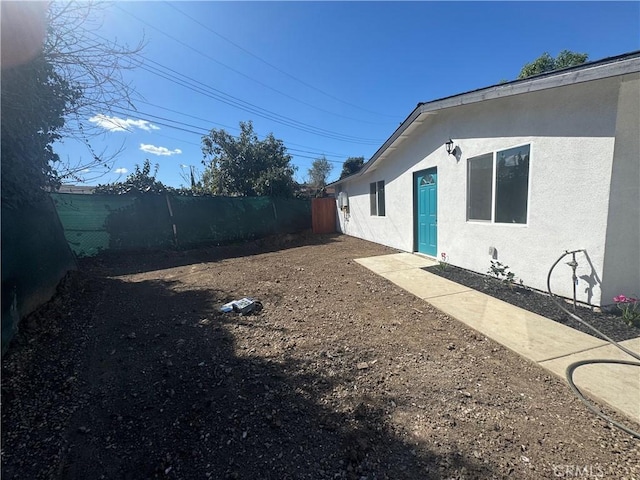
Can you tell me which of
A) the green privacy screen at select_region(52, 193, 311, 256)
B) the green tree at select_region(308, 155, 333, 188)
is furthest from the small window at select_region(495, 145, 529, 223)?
the green tree at select_region(308, 155, 333, 188)

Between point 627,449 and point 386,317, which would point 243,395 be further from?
point 627,449

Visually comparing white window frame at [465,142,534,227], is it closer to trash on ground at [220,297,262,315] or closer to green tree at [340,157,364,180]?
trash on ground at [220,297,262,315]

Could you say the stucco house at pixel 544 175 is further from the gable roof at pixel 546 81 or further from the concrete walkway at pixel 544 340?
the concrete walkway at pixel 544 340

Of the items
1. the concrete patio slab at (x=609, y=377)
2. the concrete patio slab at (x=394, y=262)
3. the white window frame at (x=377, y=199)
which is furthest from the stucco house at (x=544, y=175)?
the white window frame at (x=377, y=199)

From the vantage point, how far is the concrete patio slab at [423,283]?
458 centimetres

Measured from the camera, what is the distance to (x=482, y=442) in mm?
1760

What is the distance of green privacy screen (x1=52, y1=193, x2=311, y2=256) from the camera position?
7844mm

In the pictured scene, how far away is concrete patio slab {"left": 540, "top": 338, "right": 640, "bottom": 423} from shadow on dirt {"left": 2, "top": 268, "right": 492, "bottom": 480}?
51.7 inches

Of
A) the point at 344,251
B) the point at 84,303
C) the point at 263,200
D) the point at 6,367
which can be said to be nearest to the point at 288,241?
the point at 263,200

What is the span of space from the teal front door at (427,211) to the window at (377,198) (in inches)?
93.1

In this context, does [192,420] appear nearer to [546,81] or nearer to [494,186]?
[546,81]

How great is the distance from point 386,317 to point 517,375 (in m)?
1.55

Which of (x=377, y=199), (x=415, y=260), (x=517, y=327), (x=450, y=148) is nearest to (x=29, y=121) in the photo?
(x=517, y=327)

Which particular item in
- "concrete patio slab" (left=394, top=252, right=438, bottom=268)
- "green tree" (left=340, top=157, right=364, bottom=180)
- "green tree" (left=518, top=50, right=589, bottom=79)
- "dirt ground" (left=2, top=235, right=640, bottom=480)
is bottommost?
"concrete patio slab" (left=394, top=252, right=438, bottom=268)
